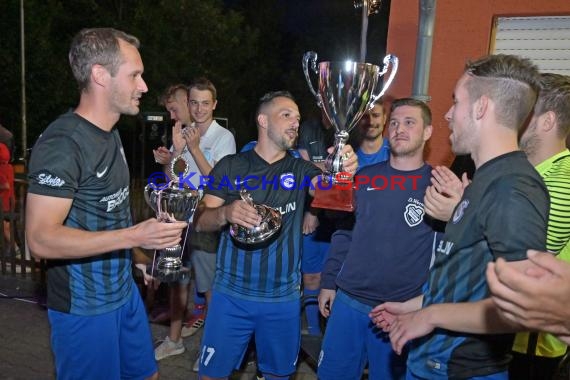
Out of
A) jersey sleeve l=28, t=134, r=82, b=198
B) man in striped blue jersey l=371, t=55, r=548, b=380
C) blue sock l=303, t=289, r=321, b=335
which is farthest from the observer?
blue sock l=303, t=289, r=321, b=335

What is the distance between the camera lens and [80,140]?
2.54 meters

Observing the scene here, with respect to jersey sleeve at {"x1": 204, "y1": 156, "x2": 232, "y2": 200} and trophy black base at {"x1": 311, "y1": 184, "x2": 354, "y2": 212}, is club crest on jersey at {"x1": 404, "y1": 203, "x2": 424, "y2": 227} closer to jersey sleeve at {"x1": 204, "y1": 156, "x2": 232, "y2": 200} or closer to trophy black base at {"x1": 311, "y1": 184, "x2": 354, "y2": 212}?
trophy black base at {"x1": 311, "y1": 184, "x2": 354, "y2": 212}

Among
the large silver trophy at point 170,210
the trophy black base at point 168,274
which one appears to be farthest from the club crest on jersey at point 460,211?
the trophy black base at point 168,274

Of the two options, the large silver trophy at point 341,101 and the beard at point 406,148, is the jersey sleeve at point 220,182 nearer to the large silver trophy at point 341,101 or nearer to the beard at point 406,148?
the large silver trophy at point 341,101

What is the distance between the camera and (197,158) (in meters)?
4.59

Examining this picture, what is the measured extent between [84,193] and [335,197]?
1.37 m

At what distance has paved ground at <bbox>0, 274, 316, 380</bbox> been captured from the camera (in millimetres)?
4281

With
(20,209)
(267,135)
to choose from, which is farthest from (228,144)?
(20,209)

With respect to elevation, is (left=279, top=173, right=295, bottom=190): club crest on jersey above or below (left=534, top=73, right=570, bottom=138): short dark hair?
below

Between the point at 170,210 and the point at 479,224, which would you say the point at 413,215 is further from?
the point at 170,210

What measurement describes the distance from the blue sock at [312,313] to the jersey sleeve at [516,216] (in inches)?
137

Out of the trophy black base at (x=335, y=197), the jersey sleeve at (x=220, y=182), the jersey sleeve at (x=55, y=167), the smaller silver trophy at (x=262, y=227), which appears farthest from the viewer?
the jersey sleeve at (x=220, y=182)

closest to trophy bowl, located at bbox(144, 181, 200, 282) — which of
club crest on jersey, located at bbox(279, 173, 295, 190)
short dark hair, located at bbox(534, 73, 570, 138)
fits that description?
club crest on jersey, located at bbox(279, 173, 295, 190)

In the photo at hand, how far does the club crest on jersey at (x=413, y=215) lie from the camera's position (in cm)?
319
